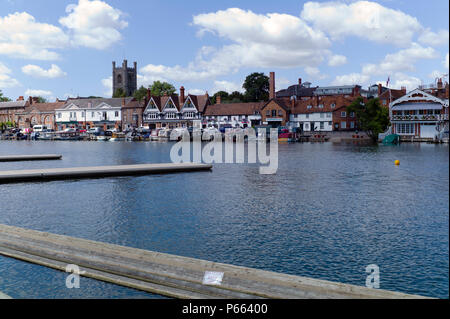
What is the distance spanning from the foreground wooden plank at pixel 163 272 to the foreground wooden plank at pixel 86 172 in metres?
20.5

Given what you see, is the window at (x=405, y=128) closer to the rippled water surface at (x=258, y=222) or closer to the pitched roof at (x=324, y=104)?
the pitched roof at (x=324, y=104)

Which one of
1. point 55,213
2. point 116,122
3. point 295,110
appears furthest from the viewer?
point 116,122

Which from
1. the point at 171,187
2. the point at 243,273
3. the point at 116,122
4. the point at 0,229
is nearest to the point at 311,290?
the point at 243,273

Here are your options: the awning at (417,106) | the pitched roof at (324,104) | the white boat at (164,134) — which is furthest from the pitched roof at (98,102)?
the awning at (417,106)

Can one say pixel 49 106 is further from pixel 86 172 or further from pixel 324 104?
pixel 86 172

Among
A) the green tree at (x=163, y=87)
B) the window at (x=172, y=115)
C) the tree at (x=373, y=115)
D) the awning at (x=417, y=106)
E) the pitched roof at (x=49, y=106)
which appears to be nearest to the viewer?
the awning at (x=417, y=106)

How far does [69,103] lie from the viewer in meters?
161

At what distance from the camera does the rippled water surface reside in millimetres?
14016

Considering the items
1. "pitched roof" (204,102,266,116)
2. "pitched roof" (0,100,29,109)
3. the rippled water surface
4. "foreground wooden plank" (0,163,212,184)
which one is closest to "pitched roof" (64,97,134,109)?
"pitched roof" (0,100,29,109)

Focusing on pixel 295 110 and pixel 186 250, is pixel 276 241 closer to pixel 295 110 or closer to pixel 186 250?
pixel 186 250

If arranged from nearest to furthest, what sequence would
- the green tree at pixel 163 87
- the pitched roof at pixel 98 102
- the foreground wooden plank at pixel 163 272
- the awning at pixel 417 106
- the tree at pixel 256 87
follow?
the foreground wooden plank at pixel 163 272, the awning at pixel 417 106, the pitched roof at pixel 98 102, the tree at pixel 256 87, the green tree at pixel 163 87

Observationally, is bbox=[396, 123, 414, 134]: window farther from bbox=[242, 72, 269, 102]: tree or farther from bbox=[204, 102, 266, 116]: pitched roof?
bbox=[242, 72, 269, 102]: tree

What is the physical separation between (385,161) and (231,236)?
39.7 meters

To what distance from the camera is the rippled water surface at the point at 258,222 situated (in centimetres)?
1402
